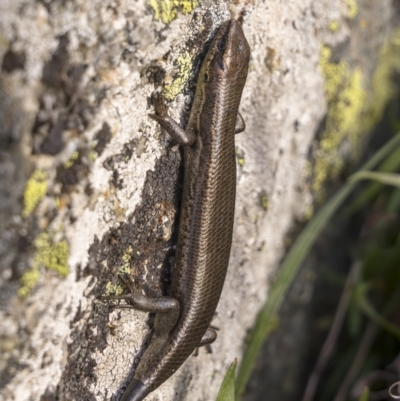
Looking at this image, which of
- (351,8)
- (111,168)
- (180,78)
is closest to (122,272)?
(111,168)

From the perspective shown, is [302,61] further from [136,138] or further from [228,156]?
[136,138]

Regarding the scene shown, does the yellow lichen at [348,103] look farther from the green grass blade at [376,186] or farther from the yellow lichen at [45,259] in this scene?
the yellow lichen at [45,259]

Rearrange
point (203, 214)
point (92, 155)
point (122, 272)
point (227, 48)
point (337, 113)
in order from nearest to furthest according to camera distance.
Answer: point (92, 155)
point (122, 272)
point (227, 48)
point (203, 214)
point (337, 113)

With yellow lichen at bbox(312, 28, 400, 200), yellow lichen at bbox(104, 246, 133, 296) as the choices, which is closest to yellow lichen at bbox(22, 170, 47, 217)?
yellow lichen at bbox(104, 246, 133, 296)

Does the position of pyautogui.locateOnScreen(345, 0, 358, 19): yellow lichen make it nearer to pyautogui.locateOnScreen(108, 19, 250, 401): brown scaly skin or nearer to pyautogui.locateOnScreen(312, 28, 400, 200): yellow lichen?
pyautogui.locateOnScreen(312, 28, 400, 200): yellow lichen

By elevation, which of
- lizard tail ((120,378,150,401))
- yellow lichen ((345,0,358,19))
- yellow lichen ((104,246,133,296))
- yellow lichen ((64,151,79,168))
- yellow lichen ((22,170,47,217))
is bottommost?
lizard tail ((120,378,150,401))

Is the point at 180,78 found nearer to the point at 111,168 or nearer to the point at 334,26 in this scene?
the point at 111,168
